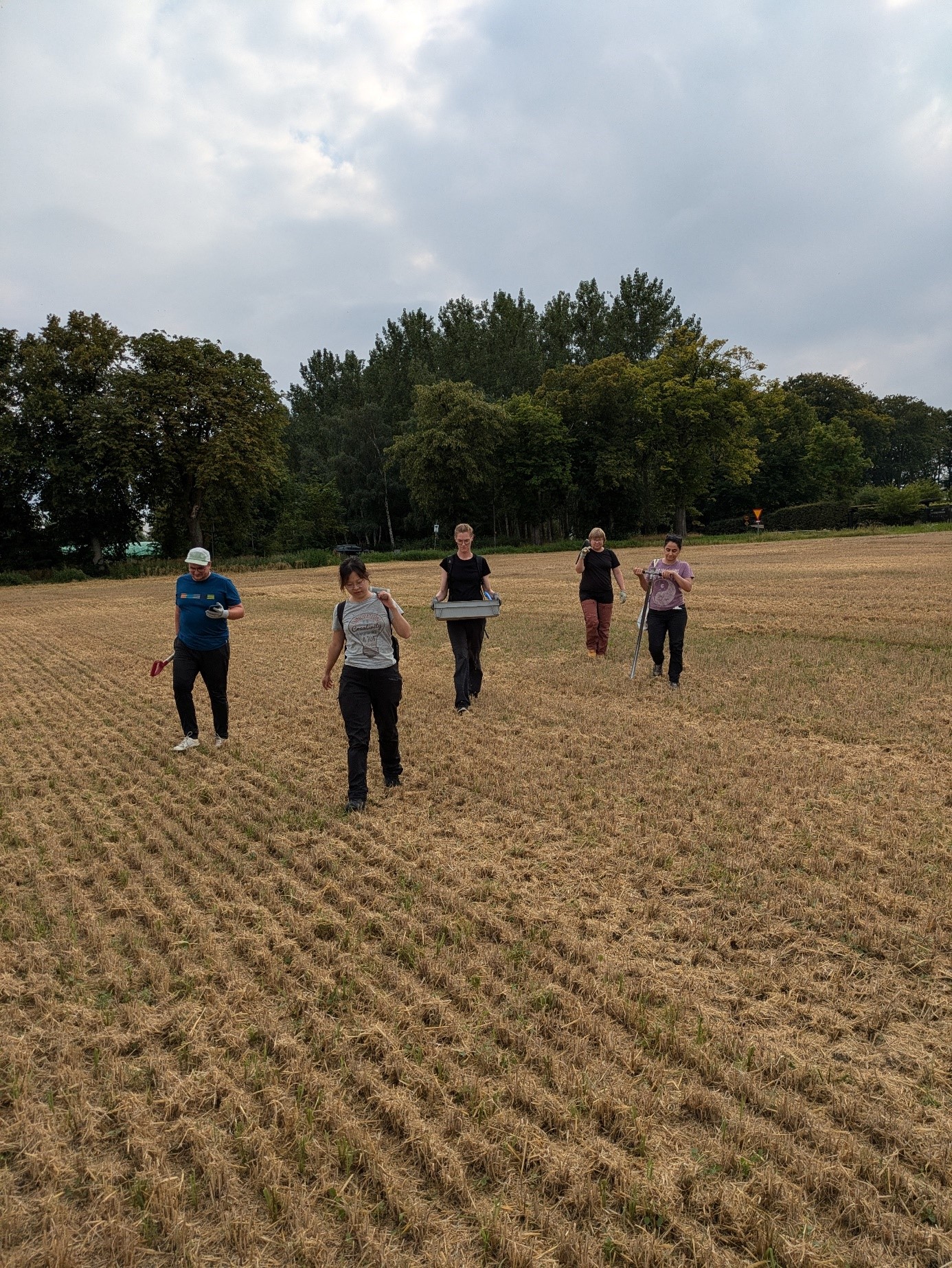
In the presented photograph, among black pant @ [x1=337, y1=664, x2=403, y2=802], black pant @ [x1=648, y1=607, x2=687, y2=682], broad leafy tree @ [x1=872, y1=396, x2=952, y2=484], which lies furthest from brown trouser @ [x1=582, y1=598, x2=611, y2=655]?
broad leafy tree @ [x1=872, y1=396, x2=952, y2=484]

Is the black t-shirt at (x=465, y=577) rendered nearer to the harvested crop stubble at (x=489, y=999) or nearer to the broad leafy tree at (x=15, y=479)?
the harvested crop stubble at (x=489, y=999)

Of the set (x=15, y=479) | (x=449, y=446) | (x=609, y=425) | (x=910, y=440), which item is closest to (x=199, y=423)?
(x=15, y=479)

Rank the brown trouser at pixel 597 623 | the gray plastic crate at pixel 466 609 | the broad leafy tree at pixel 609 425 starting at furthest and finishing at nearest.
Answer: the broad leafy tree at pixel 609 425 < the brown trouser at pixel 597 623 < the gray plastic crate at pixel 466 609

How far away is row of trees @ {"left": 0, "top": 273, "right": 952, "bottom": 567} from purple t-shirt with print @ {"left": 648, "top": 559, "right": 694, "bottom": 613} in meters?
38.2

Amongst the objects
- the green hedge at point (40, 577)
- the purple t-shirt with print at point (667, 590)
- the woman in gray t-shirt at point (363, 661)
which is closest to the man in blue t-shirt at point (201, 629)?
the woman in gray t-shirt at point (363, 661)

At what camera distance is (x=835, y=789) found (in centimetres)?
575

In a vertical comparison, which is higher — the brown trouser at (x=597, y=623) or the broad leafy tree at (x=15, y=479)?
the broad leafy tree at (x=15, y=479)

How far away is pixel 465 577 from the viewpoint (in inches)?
333

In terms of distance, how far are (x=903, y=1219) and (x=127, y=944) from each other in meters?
3.49

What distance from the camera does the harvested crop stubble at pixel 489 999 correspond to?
233 centimetres

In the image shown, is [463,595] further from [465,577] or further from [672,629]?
[672,629]

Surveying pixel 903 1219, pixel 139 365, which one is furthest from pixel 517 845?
pixel 139 365

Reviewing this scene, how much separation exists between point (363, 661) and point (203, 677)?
7.93 feet

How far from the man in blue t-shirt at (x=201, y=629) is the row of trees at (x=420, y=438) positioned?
37777 millimetres
